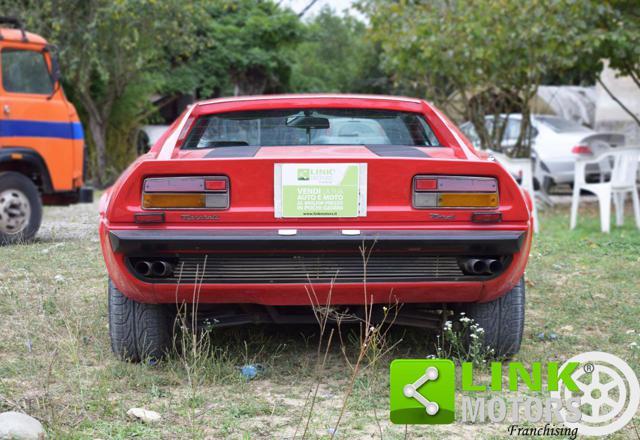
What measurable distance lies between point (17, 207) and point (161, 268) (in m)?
5.49

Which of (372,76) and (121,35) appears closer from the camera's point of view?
(121,35)

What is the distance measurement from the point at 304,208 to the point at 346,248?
250mm

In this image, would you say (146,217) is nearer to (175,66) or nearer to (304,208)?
(304,208)

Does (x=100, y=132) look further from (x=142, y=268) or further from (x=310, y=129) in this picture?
(x=142, y=268)

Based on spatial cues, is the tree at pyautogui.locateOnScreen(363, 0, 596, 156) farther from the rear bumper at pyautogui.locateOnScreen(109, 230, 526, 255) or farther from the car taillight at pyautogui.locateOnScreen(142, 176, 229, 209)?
the car taillight at pyautogui.locateOnScreen(142, 176, 229, 209)

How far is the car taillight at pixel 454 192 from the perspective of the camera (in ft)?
12.6

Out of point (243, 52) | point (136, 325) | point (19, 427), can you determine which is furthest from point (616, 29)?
point (243, 52)

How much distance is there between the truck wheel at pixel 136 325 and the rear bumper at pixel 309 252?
8.6 inches

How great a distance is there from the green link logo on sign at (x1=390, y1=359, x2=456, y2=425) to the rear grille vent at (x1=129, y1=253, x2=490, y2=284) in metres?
0.71

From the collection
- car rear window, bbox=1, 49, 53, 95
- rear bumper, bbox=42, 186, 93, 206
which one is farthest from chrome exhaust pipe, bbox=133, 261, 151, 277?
rear bumper, bbox=42, 186, 93, 206

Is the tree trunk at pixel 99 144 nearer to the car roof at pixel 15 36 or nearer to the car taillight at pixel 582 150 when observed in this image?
the car taillight at pixel 582 150

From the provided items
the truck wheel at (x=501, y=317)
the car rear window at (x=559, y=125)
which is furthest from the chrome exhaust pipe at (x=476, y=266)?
the car rear window at (x=559, y=125)

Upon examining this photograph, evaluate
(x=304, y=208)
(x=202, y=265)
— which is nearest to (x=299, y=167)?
(x=304, y=208)

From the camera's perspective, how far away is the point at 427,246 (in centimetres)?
379
